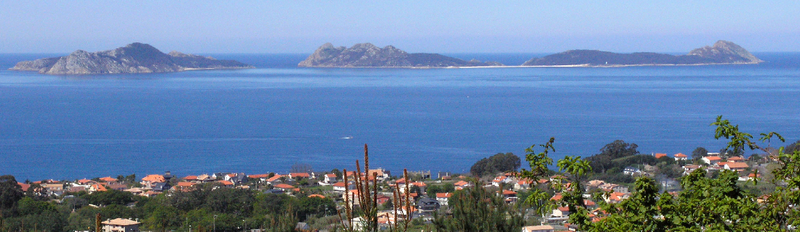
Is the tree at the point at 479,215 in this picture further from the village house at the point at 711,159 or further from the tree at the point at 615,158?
the village house at the point at 711,159

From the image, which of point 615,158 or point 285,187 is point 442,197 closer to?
point 285,187

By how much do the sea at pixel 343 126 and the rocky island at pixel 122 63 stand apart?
4887cm

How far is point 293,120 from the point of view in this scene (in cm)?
3722

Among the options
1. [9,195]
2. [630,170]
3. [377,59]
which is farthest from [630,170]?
[377,59]

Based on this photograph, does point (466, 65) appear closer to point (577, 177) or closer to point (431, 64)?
point (431, 64)

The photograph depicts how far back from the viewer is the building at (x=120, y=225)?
10657 millimetres

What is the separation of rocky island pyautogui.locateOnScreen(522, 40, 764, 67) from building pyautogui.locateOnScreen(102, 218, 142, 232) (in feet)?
411

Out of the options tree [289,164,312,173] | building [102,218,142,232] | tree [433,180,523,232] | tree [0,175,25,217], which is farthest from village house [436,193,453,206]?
tree [433,180,523,232]

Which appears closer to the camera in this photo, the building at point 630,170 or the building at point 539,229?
the building at point 539,229

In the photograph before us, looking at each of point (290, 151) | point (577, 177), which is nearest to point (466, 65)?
Result: point (290, 151)

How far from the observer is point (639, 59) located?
13875 centimetres

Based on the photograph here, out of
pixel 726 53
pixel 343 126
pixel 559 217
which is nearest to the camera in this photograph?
pixel 559 217

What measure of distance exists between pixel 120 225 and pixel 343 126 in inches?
947

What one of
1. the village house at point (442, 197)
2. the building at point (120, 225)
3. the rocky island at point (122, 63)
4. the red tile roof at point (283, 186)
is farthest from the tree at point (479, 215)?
the rocky island at point (122, 63)
